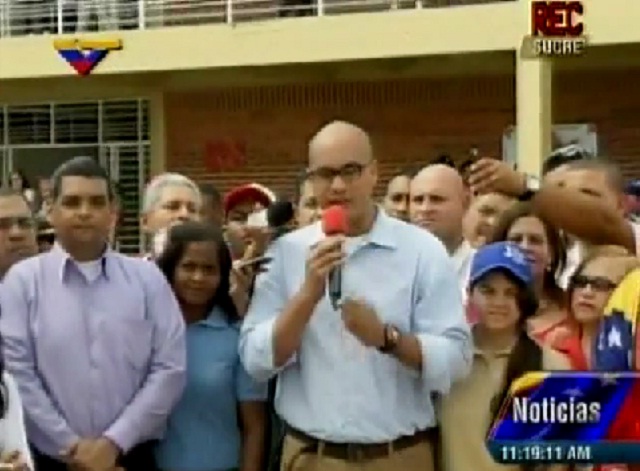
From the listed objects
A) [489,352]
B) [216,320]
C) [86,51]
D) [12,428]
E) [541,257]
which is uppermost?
[86,51]

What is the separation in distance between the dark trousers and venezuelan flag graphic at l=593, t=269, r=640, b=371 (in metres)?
2.39

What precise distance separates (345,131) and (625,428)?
261cm

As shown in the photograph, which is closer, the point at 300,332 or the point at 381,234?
the point at 300,332

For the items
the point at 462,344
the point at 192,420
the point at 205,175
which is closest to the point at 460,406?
the point at 462,344

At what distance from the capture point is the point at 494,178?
605 cm

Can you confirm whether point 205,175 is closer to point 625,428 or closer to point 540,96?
point 540,96

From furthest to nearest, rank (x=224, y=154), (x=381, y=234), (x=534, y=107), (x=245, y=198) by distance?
(x=224, y=154)
(x=534, y=107)
(x=245, y=198)
(x=381, y=234)

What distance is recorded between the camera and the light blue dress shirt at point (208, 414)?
621 cm

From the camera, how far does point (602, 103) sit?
2119 cm

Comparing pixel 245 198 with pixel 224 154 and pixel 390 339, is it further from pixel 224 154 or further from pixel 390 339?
pixel 224 154

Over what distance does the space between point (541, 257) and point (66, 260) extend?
1851mm

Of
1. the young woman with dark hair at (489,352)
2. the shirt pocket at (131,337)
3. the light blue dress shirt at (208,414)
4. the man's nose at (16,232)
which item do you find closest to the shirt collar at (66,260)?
the shirt pocket at (131,337)
